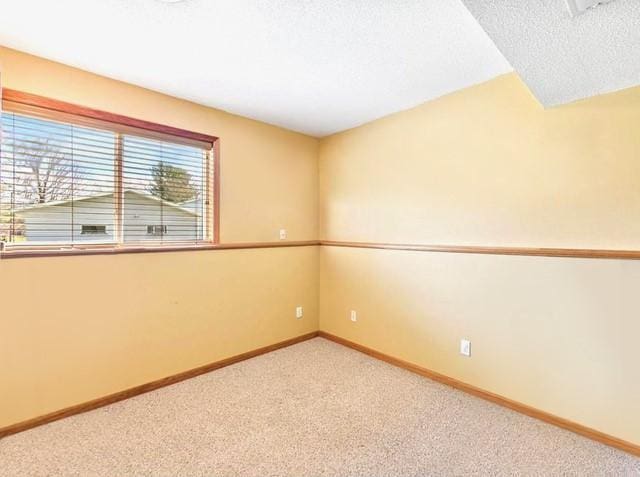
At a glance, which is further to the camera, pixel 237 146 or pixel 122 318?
pixel 237 146

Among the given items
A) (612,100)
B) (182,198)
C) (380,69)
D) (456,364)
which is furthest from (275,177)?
(612,100)

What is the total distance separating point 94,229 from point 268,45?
1695 millimetres

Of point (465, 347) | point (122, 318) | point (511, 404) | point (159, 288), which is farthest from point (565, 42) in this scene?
point (122, 318)

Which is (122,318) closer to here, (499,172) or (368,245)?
(368,245)

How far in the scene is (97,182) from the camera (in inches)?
87.4

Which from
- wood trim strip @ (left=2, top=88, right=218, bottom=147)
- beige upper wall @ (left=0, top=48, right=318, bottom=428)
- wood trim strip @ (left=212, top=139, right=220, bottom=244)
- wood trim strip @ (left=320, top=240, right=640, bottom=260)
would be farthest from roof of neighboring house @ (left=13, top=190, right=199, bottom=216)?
wood trim strip @ (left=320, top=240, right=640, bottom=260)

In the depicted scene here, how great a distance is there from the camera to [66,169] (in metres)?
2.09

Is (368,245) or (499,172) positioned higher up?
(499,172)

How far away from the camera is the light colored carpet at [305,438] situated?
63.7 inches

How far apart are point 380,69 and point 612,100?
1.33m

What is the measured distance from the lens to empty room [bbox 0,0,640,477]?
5.37 ft

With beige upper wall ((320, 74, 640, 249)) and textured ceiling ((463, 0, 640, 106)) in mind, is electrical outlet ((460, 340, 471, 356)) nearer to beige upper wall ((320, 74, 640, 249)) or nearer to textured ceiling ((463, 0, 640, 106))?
beige upper wall ((320, 74, 640, 249))

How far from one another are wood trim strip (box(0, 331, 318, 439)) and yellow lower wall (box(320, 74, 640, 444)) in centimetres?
106

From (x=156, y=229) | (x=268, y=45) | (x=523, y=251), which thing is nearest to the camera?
(x=268, y=45)
